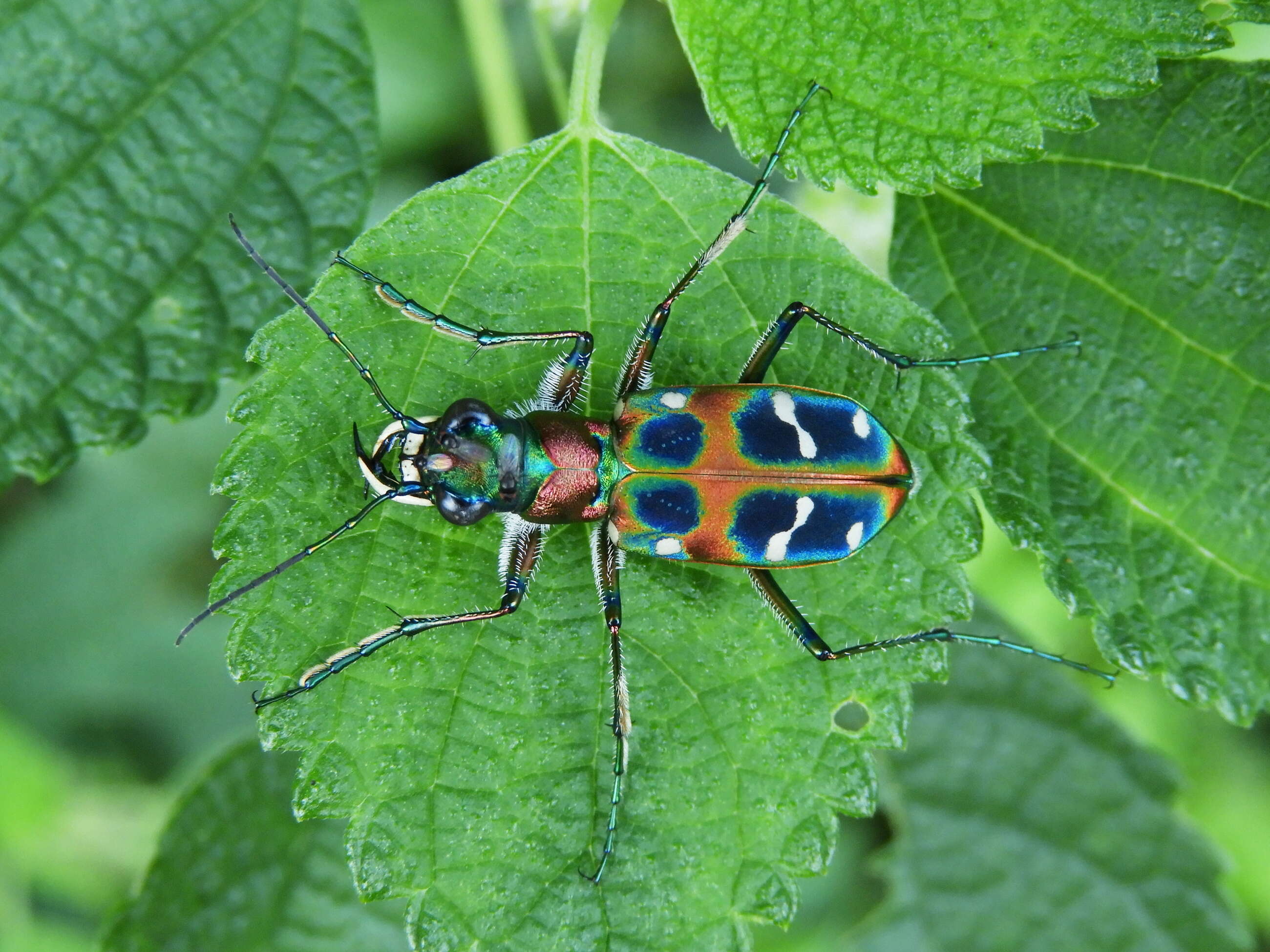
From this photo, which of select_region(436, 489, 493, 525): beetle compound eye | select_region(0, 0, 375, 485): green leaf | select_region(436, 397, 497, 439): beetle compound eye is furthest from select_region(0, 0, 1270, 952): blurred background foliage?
select_region(436, 489, 493, 525): beetle compound eye

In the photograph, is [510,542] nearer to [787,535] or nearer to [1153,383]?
[787,535]

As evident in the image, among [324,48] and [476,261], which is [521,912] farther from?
[324,48]

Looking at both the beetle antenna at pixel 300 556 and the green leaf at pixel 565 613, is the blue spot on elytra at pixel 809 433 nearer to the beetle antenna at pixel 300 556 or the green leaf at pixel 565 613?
the green leaf at pixel 565 613

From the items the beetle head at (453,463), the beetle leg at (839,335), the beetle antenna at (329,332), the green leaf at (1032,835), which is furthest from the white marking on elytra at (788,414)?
the green leaf at (1032,835)

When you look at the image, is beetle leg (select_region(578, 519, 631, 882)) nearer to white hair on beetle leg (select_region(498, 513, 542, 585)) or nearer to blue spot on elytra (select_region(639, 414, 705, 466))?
white hair on beetle leg (select_region(498, 513, 542, 585))

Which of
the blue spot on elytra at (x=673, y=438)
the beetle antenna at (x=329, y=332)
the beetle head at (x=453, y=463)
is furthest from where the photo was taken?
the blue spot on elytra at (x=673, y=438)

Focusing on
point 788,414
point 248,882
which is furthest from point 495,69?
point 248,882

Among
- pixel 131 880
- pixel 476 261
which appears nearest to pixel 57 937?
pixel 131 880

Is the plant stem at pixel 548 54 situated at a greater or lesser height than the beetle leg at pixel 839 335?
greater
